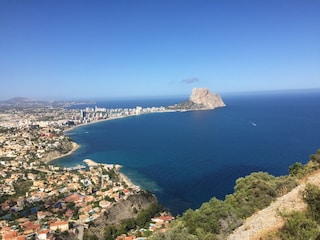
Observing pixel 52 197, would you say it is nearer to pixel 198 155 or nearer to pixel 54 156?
pixel 198 155

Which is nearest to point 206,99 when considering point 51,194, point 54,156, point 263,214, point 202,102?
point 202,102

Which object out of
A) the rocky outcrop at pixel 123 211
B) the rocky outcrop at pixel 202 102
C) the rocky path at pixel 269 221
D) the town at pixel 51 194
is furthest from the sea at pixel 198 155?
the rocky outcrop at pixel 202 102

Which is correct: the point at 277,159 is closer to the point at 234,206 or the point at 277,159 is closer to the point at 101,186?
the point at 101,186

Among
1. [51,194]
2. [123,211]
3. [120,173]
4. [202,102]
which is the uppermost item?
[202,102]

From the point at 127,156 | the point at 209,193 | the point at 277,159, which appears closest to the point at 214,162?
the point at 277,159

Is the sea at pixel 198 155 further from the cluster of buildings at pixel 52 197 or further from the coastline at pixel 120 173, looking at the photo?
the cluster of buildings at pixel 52 197

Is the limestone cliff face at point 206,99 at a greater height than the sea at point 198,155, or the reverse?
the limestone cliff face at point 206,99

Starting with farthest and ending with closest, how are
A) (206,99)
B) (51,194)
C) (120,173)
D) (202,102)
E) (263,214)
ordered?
1. (206,99)
2. (202,102)
3. (120,173)
4. (51,194)
5. (263,214)
